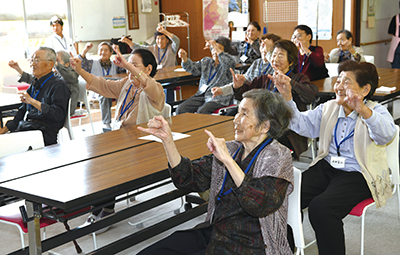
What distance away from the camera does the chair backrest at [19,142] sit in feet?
9.20

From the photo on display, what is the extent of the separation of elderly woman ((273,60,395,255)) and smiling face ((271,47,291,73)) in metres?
0.99

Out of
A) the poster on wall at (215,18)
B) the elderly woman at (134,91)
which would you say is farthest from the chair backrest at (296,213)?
the poster on wall at (215,18)

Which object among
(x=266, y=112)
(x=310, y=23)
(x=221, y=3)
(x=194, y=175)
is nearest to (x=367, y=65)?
(x=266, y=112)

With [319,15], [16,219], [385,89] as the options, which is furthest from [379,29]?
[16,219]

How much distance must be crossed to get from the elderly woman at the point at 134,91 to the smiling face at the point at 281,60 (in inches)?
39.8

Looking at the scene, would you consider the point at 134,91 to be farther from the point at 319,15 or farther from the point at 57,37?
the point at 319,15

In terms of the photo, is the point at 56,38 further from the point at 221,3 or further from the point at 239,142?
the point at 239,142

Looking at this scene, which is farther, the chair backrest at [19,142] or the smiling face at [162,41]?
the smiling face at [162,41]

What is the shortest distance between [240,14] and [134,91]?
616 centimetres

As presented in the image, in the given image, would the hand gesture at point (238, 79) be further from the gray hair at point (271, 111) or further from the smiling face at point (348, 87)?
the gray hair at point (271, 111)

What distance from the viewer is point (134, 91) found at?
3482 millimetres

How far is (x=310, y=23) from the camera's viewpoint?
834 centimetres

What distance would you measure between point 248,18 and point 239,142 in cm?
752

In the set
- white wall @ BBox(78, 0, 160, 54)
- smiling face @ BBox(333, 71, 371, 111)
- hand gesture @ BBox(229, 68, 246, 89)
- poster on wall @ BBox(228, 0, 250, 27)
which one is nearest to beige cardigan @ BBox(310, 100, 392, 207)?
smiling face @ BBox(333, 71, 371, 111)
